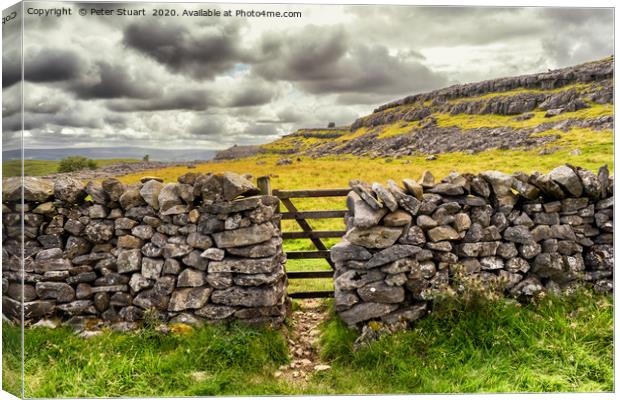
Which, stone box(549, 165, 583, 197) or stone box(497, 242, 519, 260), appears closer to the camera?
stone box(549, 165, 583, 197)

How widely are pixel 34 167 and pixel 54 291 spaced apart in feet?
5.78

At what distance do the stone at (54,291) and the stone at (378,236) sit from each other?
12.5 feet

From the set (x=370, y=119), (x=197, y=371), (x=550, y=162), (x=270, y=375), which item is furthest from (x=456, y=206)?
(x=197, y=371)

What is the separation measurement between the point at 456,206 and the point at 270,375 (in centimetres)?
311

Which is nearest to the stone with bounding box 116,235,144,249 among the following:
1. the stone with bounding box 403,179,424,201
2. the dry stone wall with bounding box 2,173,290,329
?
the dry stone wall with bounding box 2,173,290,329

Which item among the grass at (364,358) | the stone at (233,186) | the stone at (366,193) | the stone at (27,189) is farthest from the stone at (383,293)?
the stone at (27,189)

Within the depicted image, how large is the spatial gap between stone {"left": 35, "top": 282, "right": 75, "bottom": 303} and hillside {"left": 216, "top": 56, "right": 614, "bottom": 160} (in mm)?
2686

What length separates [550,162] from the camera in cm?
699

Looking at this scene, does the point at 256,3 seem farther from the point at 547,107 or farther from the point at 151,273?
the point at 547,107

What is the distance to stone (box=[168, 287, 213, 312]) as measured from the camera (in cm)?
592

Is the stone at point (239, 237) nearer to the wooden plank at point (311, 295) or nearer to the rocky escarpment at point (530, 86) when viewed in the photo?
the wooden plank at point (311, 295)

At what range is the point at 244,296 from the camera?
234 inches

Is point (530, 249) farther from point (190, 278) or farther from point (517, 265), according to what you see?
point (190, 278)

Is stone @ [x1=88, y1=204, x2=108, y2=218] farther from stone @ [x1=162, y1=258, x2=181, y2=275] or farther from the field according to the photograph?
stone @ [x1=162, y1=258, x2=181, y2=275]
